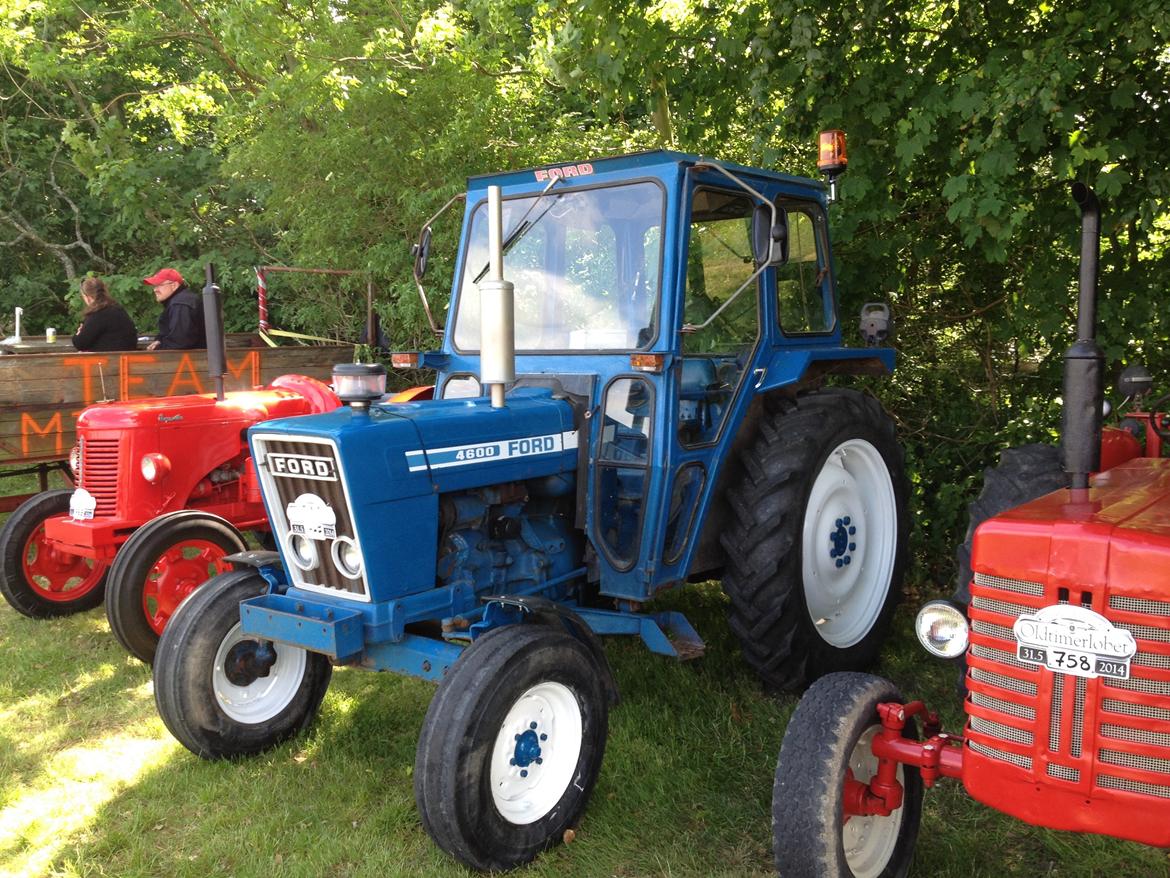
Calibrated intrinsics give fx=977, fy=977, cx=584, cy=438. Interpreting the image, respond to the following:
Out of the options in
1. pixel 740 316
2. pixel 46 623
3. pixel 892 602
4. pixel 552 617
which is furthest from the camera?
pixel 46 623

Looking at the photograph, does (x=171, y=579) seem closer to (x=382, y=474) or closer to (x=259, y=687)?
(x=259, y=687)

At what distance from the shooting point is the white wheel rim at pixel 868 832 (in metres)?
2.48

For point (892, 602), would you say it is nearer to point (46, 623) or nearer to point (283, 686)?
point (283, 686)

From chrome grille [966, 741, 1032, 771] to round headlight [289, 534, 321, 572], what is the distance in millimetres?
2041

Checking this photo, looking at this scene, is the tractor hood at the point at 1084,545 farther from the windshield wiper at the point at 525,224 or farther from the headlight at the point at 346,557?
the windshield wiper at the point at 525,224

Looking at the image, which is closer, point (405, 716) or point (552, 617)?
point (552, 617)

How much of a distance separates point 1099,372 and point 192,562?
3.82 m

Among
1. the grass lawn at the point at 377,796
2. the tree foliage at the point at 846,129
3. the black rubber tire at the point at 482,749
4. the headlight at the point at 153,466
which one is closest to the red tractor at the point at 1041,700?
the grass lawn at the point at 377,796

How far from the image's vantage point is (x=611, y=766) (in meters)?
3.40

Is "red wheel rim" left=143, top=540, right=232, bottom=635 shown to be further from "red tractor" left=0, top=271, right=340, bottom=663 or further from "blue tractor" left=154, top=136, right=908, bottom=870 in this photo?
"blue tractor" left=154, top=136, right=908, bottom=870

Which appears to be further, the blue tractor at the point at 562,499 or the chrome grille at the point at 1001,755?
the blue tractor at the point at 562,499

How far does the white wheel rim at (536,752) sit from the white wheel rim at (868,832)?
87 centimetres

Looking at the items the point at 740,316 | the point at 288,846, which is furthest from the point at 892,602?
the point at 288,846

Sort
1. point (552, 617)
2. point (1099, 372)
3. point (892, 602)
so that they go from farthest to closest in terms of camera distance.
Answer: point (892, 602) < point (552, 617) < point (1099, 372)
